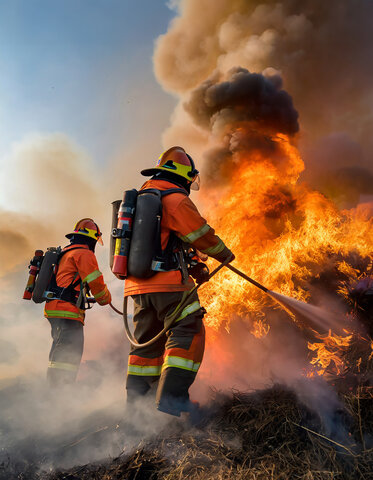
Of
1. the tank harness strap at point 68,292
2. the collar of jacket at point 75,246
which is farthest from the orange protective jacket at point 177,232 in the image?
the collar of jacket at point 75,246

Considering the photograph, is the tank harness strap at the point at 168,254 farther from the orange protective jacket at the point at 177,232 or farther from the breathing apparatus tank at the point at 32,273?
the breathing apparatus tank at the point at 32,273

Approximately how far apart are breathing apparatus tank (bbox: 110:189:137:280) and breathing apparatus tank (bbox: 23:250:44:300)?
4.64m

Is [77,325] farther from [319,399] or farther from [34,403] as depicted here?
[319,399]

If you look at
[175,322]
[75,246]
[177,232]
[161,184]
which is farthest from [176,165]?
[75,246]

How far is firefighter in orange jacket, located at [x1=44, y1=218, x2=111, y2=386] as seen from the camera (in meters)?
5.67

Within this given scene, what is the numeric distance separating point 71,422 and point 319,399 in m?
2.81

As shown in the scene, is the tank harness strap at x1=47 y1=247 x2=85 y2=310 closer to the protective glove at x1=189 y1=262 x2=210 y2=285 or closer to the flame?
the flame

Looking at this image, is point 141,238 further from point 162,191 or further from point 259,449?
point 259,449

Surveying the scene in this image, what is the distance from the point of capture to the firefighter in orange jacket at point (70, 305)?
5668 mm

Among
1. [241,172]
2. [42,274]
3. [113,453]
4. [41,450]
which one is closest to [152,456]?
[113,453]

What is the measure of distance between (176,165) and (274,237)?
7.95 ft

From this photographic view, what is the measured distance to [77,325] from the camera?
6008mm

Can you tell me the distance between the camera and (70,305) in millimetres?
5992

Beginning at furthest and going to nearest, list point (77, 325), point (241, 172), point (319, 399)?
point (241, 172), point (77, 325), point (319, 399)
